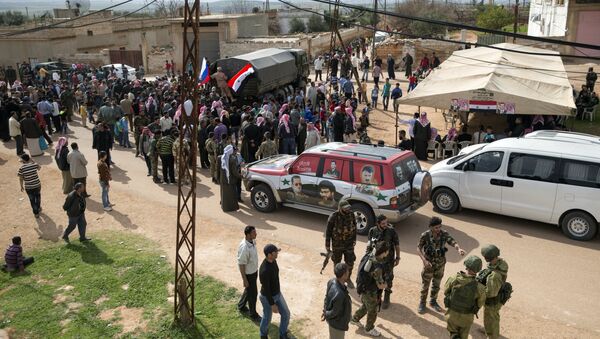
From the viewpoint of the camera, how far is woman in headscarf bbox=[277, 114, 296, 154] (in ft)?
50.4

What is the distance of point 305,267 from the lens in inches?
375

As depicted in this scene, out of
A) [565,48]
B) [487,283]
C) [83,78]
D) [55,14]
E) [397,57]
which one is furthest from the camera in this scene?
[55,14]

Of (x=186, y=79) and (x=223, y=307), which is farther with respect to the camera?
(x=223, y=307)

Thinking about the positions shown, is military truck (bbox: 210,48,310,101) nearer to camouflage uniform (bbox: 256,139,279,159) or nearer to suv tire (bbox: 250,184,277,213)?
camouflage uniform (bbox: 256,139,279,159)

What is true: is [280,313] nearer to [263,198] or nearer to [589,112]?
[263,198]

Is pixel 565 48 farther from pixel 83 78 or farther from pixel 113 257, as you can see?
pixel 113 257

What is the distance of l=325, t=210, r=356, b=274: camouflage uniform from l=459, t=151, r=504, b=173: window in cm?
452

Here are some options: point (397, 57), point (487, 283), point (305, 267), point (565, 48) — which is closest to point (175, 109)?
point (305, 267)

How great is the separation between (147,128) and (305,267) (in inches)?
305

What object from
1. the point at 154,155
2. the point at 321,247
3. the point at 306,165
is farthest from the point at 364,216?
the point at 154,155

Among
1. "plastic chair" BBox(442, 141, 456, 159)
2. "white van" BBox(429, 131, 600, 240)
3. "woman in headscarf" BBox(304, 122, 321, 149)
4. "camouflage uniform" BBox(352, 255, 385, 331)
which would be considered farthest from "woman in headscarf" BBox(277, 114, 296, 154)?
"camouflage uniform" BBox(352, 255, 385, 331)

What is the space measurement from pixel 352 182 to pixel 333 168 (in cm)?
52

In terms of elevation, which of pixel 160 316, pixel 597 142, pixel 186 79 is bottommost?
pixel 160 316

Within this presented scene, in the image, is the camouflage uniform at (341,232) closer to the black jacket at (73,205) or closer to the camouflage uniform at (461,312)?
the camouflage uniform at (461,312)
